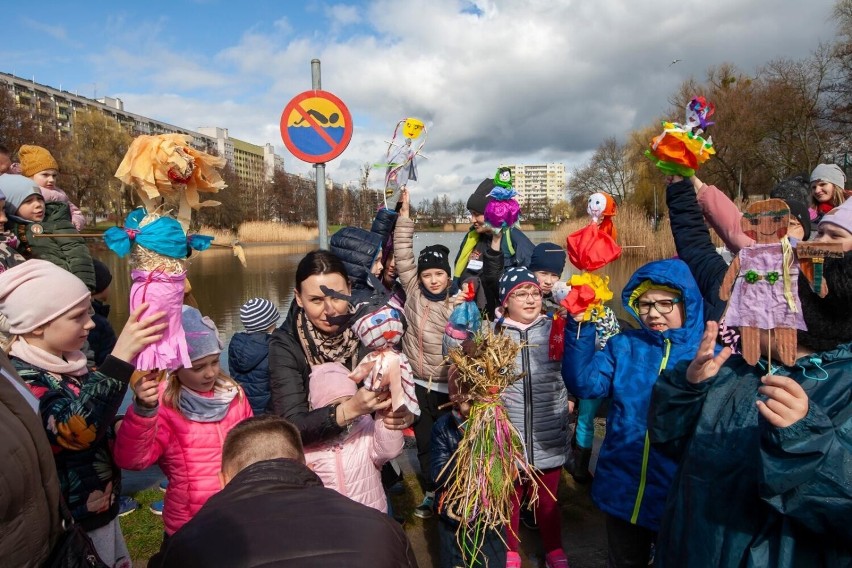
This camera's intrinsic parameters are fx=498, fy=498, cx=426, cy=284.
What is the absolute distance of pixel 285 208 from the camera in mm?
43312

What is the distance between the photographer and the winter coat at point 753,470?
1204mm

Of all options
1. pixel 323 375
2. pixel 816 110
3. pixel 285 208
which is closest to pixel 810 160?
pixel 816 110

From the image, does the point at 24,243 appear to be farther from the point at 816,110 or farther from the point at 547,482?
the point at 816,110

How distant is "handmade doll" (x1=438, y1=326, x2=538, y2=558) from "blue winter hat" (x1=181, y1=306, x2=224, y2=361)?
42.0 inches

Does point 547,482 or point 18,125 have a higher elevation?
point 18,125

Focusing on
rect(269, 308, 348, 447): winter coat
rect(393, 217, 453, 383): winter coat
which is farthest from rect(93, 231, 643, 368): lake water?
rect(269, 308, 348, 447): winter coat

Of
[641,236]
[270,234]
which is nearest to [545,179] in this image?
[270,234]

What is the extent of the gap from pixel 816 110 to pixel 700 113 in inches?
943

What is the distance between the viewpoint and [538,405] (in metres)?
2.79

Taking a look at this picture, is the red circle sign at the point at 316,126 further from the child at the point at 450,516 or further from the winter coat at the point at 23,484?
the winter coat at the point at 23,484

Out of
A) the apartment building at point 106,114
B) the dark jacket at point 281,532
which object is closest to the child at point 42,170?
the dark jacket at point 281,532

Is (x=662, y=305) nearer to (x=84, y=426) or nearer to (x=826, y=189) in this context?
(x=84, y=426)

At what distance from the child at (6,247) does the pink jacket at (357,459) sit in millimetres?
2118

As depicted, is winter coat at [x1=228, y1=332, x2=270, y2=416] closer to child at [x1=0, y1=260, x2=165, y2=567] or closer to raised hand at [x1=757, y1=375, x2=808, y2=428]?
child at [x1=0, y1=260, x2=165, y2=567]
